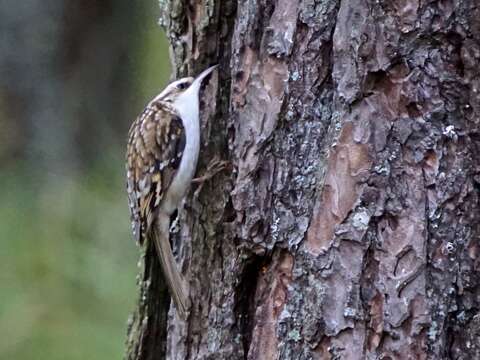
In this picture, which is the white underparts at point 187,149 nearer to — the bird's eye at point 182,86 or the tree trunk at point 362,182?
the bird's eye at point 182,86

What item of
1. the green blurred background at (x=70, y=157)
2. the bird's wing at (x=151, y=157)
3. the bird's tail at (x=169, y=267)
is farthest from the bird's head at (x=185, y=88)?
the green blurred background at (x=70, y=157)

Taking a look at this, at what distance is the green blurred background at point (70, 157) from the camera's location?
4.81 m

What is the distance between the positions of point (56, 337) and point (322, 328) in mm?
2180

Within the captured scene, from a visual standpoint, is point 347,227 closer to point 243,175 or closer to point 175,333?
point 243,175

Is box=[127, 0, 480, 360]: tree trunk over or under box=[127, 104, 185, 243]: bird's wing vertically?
under

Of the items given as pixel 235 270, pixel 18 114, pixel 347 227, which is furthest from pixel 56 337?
pixel 347 227

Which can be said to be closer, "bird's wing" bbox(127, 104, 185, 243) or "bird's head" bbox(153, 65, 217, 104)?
"bird's head" bbox(153, 65, 217, 104)

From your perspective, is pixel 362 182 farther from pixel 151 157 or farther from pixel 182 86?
pixel 151 157

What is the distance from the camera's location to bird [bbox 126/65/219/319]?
3225 mm

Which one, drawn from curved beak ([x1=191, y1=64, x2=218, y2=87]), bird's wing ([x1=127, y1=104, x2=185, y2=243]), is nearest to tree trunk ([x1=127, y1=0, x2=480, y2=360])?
curved beak ([x1=191, y1=64, x2=218, y2=87])

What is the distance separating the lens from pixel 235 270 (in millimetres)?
2953

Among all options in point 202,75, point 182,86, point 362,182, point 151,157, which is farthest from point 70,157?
point 362,182

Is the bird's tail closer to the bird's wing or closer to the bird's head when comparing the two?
the bird's wing

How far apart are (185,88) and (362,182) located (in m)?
0.74
